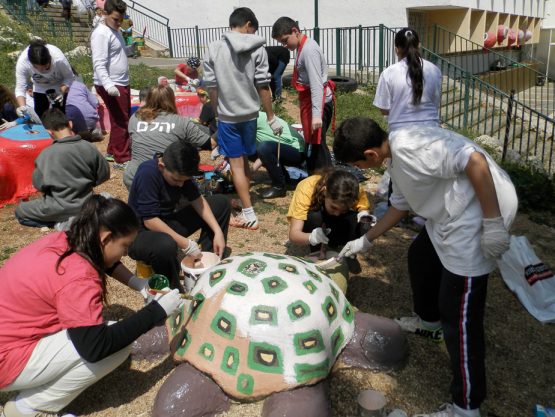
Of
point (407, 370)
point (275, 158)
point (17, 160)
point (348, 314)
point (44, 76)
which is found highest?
point (44, 76)

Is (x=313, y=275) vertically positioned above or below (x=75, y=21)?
below

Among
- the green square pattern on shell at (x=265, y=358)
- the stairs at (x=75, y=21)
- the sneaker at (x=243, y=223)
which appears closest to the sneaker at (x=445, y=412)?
the green square pattern on shell at (x=265, y=358)

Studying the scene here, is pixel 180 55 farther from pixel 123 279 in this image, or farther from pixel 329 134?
pixel 123 279

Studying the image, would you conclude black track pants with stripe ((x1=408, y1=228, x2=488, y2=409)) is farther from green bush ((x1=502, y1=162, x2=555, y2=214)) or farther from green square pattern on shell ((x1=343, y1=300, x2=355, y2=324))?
green bush ((x1=502, y1=162, x2=555, y2=214))

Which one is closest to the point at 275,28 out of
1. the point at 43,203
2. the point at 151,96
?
the point at 151,96

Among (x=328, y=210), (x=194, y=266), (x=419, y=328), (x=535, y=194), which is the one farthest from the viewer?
(x=535, y=194)

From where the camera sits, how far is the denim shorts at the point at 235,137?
448 centimetres

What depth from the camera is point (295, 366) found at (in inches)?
93.3

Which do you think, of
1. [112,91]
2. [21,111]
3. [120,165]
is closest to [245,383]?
[112,91]

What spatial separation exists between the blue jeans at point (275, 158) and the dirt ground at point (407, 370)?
177cm

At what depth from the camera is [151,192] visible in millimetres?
3215

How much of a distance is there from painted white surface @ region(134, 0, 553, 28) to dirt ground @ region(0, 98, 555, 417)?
35.9 feet

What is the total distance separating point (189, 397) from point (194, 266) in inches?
40.4

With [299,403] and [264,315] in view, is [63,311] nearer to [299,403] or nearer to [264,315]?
[264,315]
